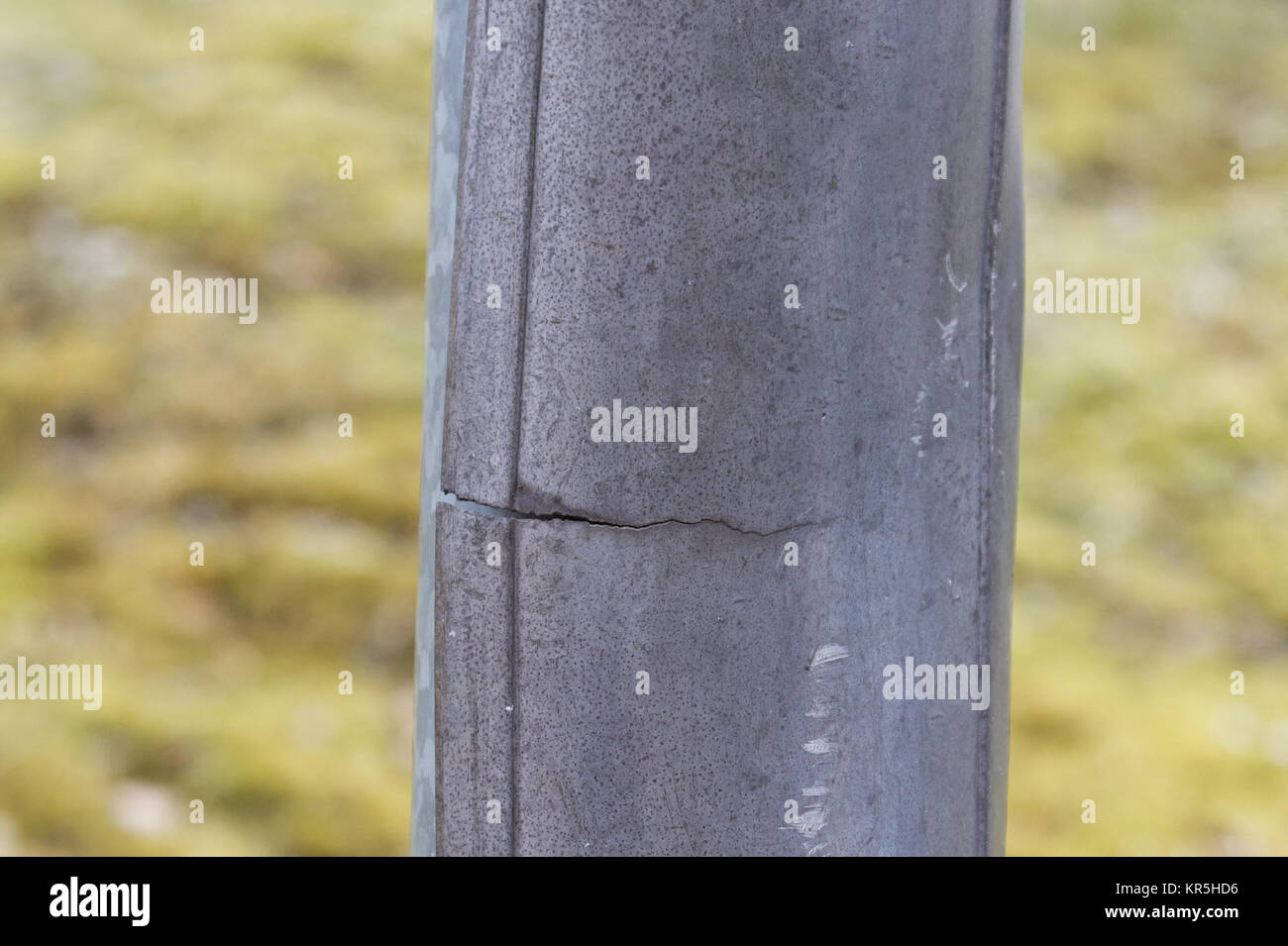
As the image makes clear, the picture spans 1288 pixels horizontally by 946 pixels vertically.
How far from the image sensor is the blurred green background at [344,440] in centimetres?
404

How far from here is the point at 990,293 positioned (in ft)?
6.12

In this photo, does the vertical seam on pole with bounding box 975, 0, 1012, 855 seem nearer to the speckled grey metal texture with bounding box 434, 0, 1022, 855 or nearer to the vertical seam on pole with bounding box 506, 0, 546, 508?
the speckled grey metal texture with bounding box 434, 0, 1022, 855

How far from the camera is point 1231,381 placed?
5324 millimetres

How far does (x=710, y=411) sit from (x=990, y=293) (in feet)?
1.46

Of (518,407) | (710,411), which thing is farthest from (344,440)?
(710,411)

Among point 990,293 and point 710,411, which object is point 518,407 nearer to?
point 710,411

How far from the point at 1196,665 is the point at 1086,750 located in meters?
0.59

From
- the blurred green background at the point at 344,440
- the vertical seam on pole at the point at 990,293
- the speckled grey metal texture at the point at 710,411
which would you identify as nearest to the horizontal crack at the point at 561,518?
the speckled grey metal texture at the point at 710,411

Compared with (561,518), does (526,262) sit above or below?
above

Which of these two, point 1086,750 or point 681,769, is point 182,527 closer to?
point 1086,750

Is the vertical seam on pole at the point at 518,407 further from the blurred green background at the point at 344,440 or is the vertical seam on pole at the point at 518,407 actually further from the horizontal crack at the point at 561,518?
the blurred green background at the point at 344,440

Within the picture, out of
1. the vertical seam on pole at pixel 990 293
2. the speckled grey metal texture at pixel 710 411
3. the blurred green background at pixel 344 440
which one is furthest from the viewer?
the blurred green background at pixel 344 440

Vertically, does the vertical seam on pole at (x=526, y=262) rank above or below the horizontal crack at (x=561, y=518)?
above

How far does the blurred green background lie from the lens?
13.3 feet
